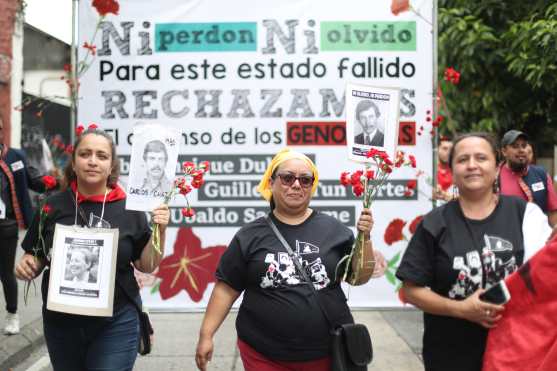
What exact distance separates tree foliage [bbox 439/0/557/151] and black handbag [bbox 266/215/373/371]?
6.99 m

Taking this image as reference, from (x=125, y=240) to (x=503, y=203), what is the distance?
5.78 feet

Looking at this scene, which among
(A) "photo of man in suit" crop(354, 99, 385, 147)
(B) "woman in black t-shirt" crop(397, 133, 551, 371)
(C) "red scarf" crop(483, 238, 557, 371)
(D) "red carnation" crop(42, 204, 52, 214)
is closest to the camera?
(C) "red scarf" crop(483, 238, 557, 371)

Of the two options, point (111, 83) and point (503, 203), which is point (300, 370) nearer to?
point (503, 203)

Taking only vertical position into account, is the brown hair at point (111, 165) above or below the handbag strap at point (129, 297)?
above

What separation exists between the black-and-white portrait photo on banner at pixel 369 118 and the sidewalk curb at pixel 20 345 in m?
3.68

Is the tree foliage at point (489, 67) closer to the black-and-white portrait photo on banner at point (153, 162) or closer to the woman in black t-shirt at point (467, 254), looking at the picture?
the black-and-white portrait photo on banner at point (153, 162)

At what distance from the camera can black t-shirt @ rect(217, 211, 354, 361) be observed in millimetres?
3275

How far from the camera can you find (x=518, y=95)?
1123 cm

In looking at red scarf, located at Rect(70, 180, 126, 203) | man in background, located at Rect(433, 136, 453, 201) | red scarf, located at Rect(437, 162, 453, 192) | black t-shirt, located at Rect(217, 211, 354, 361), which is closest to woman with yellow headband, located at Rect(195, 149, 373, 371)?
black t-shirt, located at Rect(217, 211, 354, 361)

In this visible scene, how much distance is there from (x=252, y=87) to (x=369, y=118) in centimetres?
320

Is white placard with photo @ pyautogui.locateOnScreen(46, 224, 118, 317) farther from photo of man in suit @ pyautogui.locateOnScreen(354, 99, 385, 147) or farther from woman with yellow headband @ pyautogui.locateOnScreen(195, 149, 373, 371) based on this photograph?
photo of man in suit @ pyautogui.locateOnScreen(354, 99, 385, 147)

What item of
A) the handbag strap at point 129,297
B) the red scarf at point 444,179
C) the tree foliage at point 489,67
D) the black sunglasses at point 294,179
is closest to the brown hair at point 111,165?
the handbag strap at point 129,297

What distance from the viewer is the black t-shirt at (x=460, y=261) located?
2855mm

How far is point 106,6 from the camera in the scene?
22.7 ft
